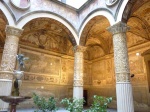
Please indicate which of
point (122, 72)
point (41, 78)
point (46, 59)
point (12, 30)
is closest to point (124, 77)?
point (122, 72)

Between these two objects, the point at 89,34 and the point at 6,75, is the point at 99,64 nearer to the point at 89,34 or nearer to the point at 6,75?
the point at 89,34

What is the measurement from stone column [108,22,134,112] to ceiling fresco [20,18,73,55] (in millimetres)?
3807

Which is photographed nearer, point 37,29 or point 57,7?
point 57,7

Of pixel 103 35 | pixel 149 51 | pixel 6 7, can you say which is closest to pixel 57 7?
pixel 6 7

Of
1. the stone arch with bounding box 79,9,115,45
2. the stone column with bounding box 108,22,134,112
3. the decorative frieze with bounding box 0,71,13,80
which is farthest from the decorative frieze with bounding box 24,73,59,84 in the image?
the stone column with bounding box 108,22,134,112

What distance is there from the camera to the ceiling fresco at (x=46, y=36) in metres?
9.50

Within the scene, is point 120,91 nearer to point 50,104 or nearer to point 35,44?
point 50,104

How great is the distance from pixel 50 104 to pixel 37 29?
6583mm

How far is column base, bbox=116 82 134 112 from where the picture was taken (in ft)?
16.2

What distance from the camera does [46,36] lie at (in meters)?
11.2

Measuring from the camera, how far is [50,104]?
17.4 feet

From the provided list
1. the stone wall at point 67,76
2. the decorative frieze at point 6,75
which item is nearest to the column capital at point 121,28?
the stone wall at point 67,76

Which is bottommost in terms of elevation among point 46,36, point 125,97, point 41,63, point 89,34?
point 125,97

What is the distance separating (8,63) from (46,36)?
18.1 feet
